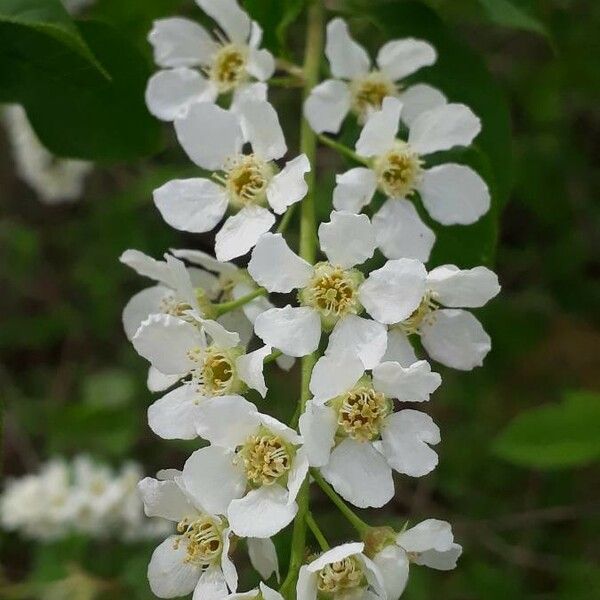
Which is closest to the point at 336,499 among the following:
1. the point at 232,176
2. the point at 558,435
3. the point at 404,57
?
the point at 232,176

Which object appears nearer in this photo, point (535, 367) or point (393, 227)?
point (393, 227)

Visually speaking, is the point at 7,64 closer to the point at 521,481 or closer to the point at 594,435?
the point at 594,435

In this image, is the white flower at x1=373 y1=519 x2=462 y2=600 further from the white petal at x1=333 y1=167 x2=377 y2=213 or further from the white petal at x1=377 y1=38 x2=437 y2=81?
the white petal at x1=377 y1=38 x2=437 y2=81

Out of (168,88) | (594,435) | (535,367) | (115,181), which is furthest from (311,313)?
(115,181)

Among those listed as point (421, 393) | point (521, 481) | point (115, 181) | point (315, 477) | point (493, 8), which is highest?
point (493, 8)

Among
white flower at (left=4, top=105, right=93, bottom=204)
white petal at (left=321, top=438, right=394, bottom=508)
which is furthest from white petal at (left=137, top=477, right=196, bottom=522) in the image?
white flower at (left=4, top=105, right=93, bottom=204)

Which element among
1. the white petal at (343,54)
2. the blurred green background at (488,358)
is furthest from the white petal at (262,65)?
the blurred green background at (488,358)
